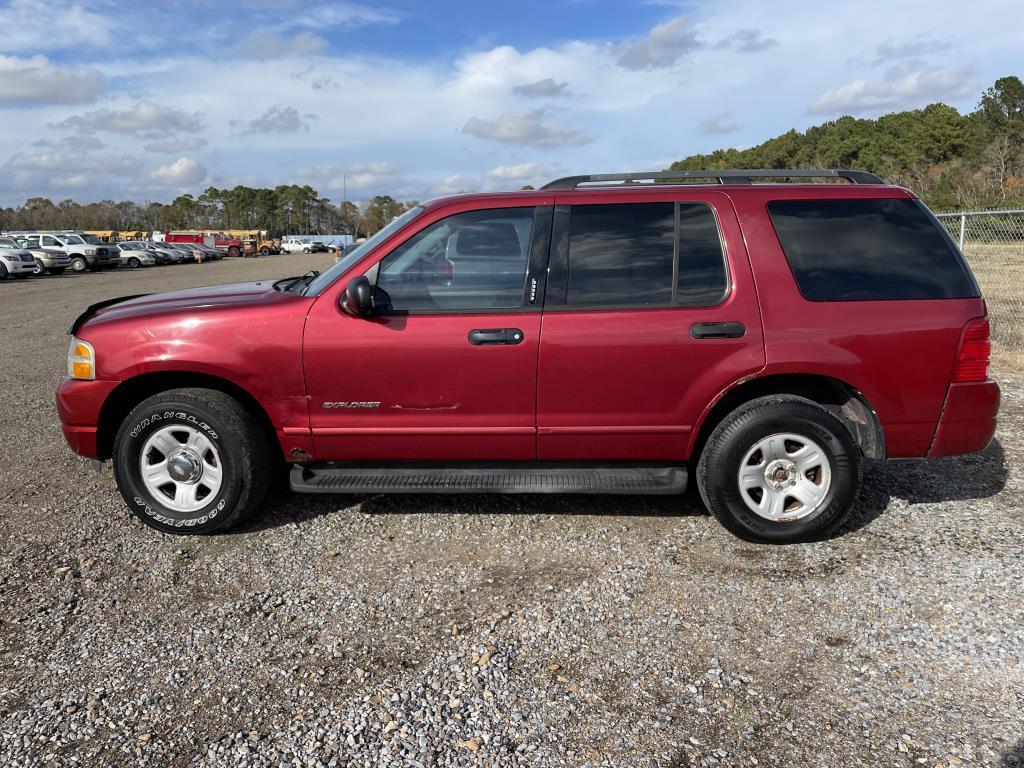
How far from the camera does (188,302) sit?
13.8 ft

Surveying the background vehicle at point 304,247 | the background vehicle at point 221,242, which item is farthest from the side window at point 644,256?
the background vehicle at point 304,247

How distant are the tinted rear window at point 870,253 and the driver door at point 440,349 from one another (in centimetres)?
136

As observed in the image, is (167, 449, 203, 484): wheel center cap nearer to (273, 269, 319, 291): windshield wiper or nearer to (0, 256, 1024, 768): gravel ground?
(0, 256, 1024, 768): gravel ground

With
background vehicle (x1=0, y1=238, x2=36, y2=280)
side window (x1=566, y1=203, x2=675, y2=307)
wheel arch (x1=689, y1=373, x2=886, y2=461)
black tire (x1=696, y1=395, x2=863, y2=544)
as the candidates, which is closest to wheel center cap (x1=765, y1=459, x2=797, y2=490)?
black tire (x1=696, y1=395, x2=863, y2=544)

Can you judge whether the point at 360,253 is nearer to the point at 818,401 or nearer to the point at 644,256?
the point at 644,256

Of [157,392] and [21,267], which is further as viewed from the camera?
[21,267]

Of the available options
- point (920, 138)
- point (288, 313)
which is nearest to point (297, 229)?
point (920, 138)

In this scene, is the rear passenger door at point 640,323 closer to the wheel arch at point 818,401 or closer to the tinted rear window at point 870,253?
the wheel arch at point 818,401

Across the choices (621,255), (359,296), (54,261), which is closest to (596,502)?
(621,255)

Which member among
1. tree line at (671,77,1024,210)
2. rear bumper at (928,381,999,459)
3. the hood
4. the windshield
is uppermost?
tree line at (671,77,1024,210)

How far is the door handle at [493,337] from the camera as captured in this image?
3.81 meters

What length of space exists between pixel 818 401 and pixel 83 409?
402cm

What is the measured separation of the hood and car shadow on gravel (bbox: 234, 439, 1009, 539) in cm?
125

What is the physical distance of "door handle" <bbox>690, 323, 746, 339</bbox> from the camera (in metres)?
3.80
